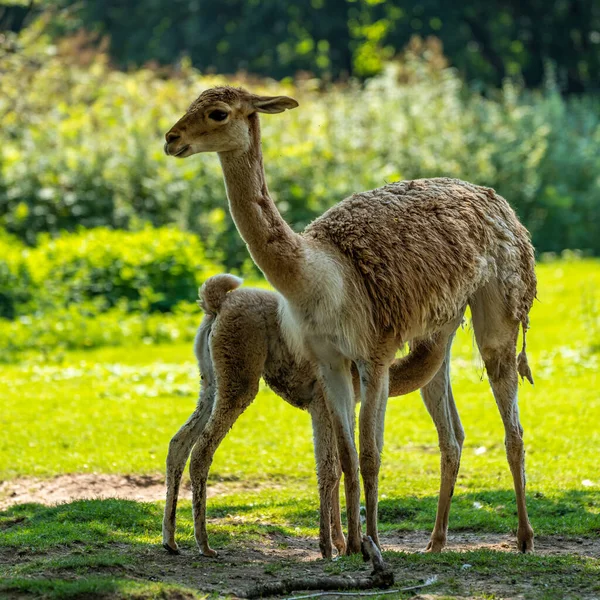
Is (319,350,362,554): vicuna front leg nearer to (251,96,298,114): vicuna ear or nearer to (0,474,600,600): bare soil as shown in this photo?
(0,474,600,600): bare soil

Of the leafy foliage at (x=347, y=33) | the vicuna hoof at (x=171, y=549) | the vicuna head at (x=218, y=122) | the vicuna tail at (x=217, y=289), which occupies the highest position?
the leafy foliage at (x=347, y=33)

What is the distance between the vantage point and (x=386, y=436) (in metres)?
10.6

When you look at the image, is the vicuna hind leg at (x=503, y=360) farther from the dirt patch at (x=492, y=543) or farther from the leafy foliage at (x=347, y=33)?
the leafy foliage at (x=347, y=33)

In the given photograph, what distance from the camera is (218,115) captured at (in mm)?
5875

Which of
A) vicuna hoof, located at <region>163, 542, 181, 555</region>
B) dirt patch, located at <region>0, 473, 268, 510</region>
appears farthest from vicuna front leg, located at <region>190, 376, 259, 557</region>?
dirt patch, located at <region>0, 473, 268, 510</region>

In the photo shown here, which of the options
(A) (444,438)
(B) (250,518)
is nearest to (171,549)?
(B) (250,518)

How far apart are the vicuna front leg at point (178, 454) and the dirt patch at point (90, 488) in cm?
159

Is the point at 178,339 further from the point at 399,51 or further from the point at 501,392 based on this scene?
the point at 399,51

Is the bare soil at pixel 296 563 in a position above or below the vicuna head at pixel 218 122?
below

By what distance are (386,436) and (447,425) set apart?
345 cm

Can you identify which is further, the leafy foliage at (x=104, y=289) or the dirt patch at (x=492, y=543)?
the leafy foliage at (x=104, y=289)

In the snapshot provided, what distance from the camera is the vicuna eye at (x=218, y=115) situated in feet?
19.2

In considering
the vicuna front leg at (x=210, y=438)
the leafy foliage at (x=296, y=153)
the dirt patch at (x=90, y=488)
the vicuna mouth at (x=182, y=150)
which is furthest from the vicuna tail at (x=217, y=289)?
the leafy foliage at (x=296, y=153)

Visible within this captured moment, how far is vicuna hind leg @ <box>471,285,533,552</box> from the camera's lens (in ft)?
23.0
